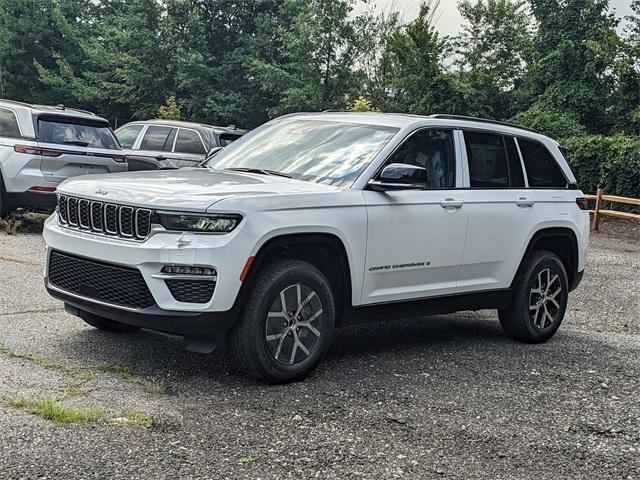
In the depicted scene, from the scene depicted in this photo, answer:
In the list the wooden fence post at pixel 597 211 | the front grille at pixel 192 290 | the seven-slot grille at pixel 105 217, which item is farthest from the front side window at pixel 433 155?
the wooden fence post at pixel 597 211

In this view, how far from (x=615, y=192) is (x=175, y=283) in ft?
59.3

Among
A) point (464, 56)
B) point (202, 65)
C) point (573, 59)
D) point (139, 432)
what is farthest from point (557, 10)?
point (139, 432)

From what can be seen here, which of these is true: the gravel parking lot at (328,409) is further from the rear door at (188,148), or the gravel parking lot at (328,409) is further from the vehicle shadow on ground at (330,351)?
the rear door at (188,148)

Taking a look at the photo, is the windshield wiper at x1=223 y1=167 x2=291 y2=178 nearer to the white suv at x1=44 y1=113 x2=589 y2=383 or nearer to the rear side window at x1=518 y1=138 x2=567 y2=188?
the white suv at x1=44 y1=113 x2=589 y2=383

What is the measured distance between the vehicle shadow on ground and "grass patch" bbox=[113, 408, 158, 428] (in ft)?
2.28

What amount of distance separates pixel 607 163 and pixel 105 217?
18.2 meters

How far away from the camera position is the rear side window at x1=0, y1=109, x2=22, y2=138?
1173 centimetres

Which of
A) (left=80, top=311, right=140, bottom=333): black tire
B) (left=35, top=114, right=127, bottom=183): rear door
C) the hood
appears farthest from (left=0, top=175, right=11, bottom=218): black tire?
the hood

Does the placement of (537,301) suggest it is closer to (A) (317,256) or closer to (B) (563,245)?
(B) (563,245)

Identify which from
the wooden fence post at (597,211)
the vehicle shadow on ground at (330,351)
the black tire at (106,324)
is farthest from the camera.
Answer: the wooden fence post at (597,211)

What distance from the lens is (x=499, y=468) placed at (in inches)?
164

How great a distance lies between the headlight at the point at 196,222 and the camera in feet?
15.9

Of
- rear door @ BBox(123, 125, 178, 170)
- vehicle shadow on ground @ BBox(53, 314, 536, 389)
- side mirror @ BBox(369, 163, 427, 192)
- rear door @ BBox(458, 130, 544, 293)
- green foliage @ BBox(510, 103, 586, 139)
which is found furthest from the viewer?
green foliage @ BBox(510, 103, 586, 139)

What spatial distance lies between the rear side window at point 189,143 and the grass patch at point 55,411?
31.9 ft
